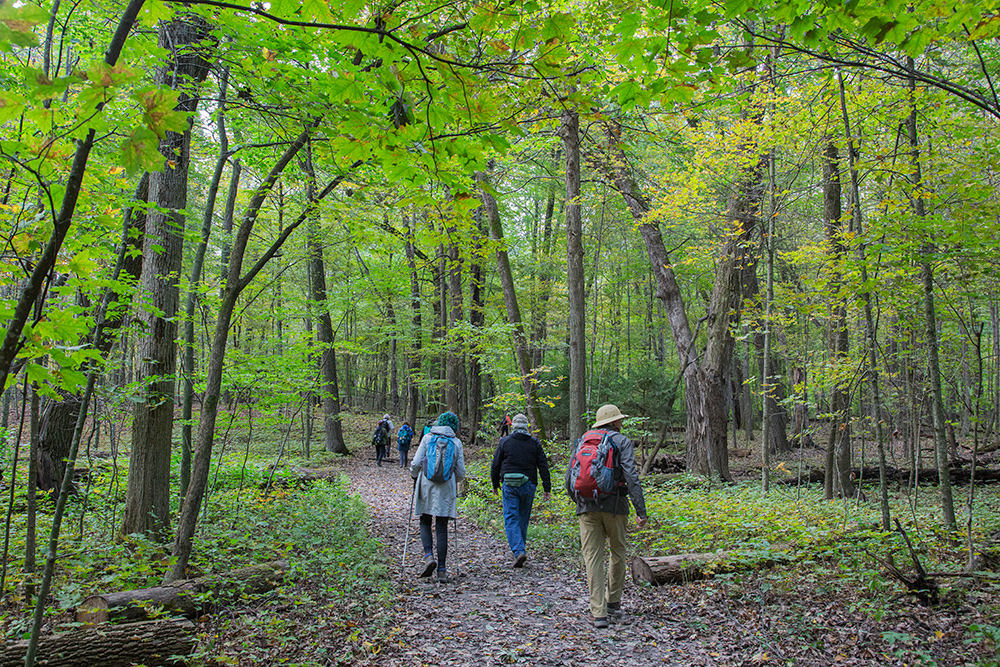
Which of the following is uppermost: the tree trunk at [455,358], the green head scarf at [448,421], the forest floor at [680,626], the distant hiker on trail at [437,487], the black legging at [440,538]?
the tree trunk at [455,358]

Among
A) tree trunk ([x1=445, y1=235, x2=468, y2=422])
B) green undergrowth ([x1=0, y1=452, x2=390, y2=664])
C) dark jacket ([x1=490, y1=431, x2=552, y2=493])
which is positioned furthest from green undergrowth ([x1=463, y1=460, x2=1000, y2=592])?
tree trunk ([x1=445, y1=235, x2=468, y2=422])

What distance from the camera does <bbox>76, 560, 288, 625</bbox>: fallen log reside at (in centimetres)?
396

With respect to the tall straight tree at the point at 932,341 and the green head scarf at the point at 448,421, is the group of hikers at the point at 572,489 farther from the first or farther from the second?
the tall straight tree at the point at 932,341

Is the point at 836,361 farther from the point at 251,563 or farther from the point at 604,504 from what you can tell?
the point at 251,563

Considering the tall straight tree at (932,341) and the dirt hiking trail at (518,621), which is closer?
the dirt hiking trail at (518,621)

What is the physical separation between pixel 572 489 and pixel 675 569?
1.67 meters

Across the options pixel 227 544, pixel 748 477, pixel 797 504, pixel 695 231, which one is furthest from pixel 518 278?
pixel 227 544

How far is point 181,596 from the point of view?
4.40 metres

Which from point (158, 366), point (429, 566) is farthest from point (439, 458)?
point (158, 366)

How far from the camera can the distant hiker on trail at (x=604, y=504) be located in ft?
15.4

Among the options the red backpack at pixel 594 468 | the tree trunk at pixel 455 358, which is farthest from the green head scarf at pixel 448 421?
the tree trunk at pixel 455 358

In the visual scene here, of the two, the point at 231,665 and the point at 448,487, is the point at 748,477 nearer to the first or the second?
the point at 448,487

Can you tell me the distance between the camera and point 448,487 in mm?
6086

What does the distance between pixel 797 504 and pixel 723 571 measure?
2791 millimetres
